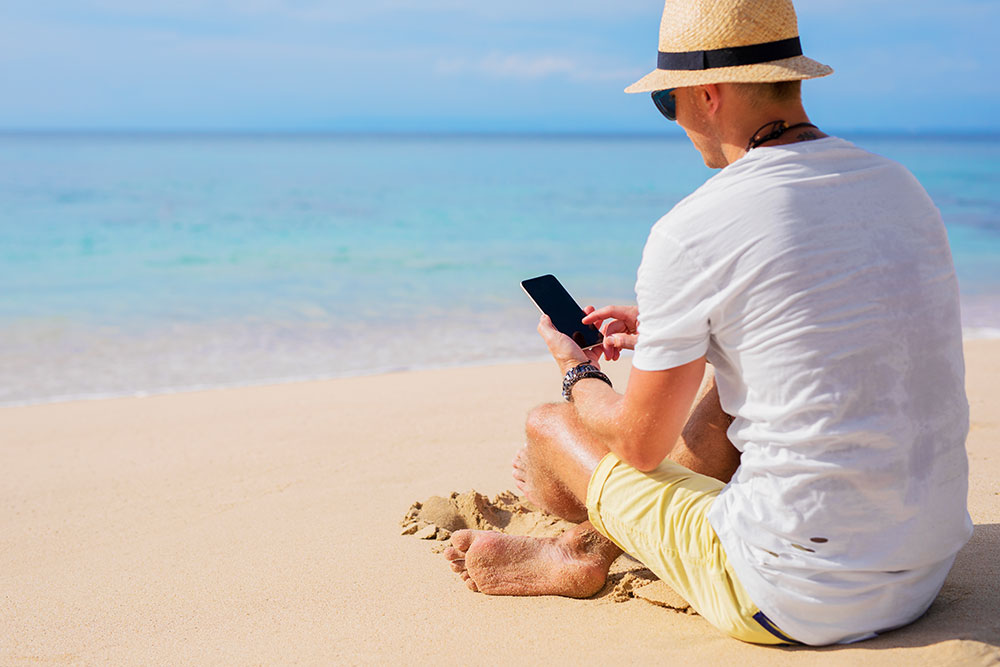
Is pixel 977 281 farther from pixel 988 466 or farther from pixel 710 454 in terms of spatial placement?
pixel 710 454

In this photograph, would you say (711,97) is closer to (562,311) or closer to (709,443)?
(562,311)

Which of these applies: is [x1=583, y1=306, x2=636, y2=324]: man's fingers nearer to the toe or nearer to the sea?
the toe

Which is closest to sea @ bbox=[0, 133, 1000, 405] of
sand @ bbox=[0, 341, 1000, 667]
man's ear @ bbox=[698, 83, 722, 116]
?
sand @ bbox=[0, 341, 1000, 667]

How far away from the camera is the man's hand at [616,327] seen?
7.57 ft

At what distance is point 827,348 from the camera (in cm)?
163

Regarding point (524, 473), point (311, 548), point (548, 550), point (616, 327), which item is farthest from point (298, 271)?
point (548, 550)

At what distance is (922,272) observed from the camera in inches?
65.1

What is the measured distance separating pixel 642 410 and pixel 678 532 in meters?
0.35

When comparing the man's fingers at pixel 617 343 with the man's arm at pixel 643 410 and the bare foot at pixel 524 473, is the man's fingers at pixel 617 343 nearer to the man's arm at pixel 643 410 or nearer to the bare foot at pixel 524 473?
the man's arm at pixel 643 410

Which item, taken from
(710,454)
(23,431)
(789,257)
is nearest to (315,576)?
(710,454)

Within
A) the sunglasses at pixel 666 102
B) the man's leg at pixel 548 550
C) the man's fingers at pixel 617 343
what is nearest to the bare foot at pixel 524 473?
the man's leg at pixel 548 550

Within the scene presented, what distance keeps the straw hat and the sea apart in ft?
14.6

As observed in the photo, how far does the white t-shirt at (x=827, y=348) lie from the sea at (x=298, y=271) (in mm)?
4466

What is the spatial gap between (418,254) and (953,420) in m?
10.7
